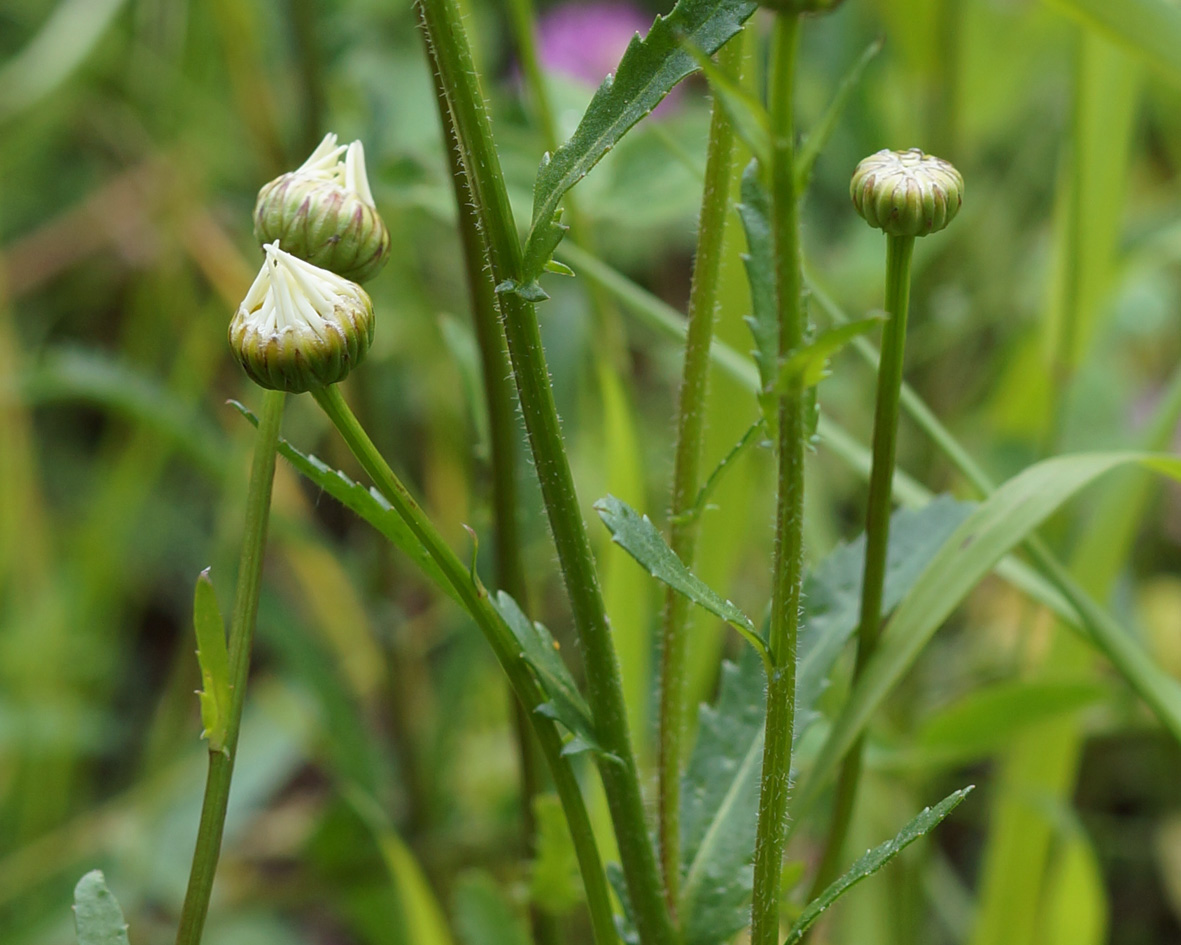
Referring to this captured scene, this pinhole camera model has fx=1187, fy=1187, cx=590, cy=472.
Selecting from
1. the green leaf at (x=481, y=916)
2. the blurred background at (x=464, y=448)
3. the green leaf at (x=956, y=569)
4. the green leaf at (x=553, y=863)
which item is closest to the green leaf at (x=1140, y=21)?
the blurred background at (x=464, y=448)

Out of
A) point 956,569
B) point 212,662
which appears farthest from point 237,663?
point 956,569

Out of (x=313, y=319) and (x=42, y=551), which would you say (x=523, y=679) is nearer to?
(x=313, y=319)

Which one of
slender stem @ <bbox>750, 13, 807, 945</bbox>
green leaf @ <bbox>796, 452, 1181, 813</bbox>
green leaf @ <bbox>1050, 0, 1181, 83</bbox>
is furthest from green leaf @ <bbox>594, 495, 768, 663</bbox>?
green leaf @ <bbox>1050, 0, 1181, 83</bbox>

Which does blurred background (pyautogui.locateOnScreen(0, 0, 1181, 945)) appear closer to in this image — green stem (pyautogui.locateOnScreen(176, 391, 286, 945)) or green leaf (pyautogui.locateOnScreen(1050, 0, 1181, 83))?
green leaf (pyautogui.locateOnScreen(1050, 0, 1181, 83))

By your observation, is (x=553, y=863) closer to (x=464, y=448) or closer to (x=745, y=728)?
(x=745, y=728)

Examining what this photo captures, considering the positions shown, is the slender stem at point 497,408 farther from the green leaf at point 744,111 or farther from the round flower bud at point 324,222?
the green leaf at point 744,111
